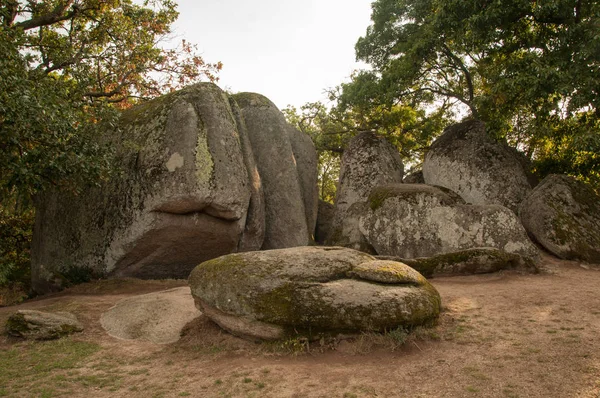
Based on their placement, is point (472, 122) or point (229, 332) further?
point (472, 122)

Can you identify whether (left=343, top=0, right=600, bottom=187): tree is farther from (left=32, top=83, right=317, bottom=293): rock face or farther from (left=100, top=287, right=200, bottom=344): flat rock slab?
(left=100, top=287, right=200, bottom=344): flat rock slab

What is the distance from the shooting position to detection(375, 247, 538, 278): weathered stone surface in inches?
441

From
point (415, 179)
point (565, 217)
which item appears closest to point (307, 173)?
point (415, 179)

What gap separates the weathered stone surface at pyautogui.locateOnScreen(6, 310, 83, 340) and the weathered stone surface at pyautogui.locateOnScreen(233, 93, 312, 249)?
773cm

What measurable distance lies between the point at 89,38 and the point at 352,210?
Result: 11018 millimetres

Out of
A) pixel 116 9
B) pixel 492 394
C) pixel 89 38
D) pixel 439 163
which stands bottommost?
pixel 492 394

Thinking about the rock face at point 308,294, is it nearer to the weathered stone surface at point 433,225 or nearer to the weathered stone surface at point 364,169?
the weathered stone surface at point 433,225

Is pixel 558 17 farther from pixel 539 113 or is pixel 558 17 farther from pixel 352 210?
pixel 352 210

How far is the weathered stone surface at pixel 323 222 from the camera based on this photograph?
18344 mm

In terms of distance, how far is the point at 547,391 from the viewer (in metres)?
5.18

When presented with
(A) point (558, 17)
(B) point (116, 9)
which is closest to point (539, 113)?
(A) point (558, 17)

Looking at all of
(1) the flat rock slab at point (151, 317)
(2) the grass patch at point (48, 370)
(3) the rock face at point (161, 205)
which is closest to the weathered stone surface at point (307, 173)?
(3) the rock face at point (161, 205)

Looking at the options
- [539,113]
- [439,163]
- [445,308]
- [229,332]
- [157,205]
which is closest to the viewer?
[229,332]

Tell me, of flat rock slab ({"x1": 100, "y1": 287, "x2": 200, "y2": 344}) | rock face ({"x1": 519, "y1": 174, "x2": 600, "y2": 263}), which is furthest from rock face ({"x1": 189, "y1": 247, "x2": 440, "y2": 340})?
rock face ({"x1": 519, "y1": 174, "x2": 600, "y2": 263})
